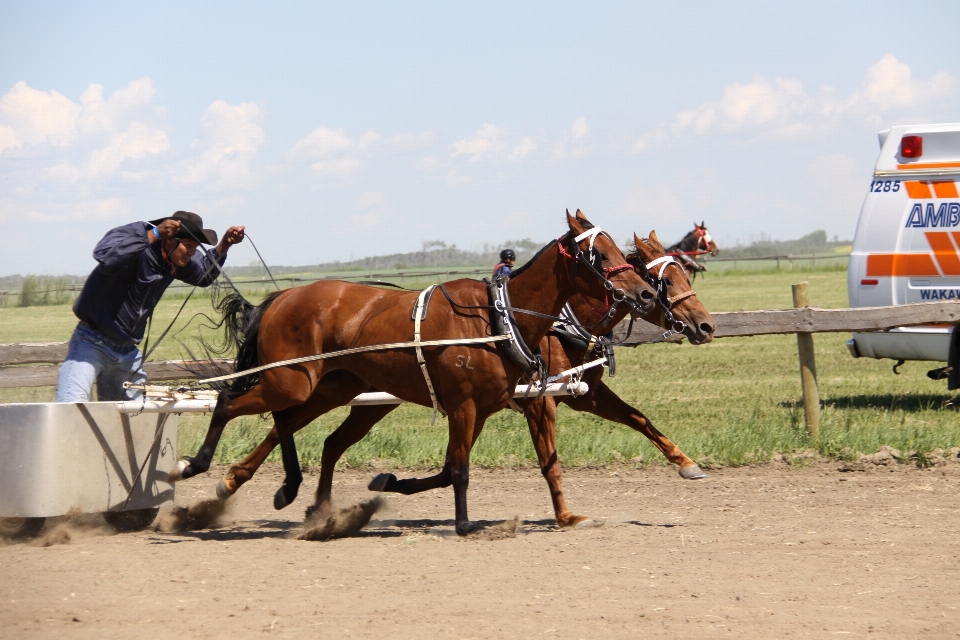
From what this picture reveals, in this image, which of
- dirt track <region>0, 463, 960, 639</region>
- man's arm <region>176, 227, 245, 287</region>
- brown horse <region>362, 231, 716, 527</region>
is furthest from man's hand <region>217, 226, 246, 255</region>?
dirt track <region>0, 463, 960, 639</region>

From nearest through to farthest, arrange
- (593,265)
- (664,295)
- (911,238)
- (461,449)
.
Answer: (593,265) → (461,449) → (664,295) → (911,238)

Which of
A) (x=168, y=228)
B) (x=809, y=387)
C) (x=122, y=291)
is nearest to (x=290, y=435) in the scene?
(x=122, y=291)

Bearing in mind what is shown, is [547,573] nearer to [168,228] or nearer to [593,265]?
[593,265]

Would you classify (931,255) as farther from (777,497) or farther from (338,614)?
(338,614)

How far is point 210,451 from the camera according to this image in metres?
6.70

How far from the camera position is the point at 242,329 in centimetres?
722

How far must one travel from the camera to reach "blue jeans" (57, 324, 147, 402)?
675 centimetres

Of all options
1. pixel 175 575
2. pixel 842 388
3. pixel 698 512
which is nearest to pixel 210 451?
pixel 175 575

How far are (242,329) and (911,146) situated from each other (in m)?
7.96

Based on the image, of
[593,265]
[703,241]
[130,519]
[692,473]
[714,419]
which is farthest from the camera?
[703,241]

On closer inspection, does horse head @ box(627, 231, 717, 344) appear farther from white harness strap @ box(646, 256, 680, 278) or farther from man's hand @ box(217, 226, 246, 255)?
man's hand @ box(217, 226, 246, 255)

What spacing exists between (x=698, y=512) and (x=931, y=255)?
18.0 feet

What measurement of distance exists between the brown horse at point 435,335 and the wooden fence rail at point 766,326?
94.5 inches

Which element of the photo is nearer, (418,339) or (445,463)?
(418,339)
